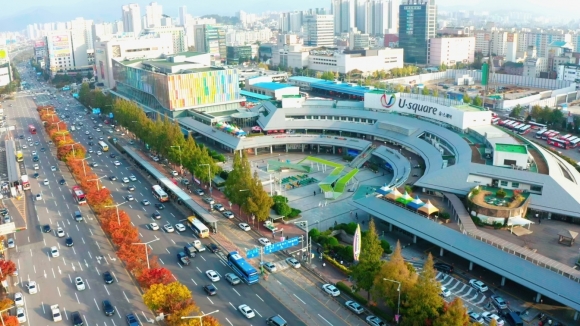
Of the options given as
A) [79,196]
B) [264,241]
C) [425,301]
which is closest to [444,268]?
Answer: [425,301]

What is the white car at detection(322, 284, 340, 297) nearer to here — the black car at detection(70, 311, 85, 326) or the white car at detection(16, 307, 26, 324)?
the black car at detection(70, 311, 85, 326)

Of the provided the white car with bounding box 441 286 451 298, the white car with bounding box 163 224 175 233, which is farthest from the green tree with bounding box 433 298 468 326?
the white car with bounding box 163 224 175 233

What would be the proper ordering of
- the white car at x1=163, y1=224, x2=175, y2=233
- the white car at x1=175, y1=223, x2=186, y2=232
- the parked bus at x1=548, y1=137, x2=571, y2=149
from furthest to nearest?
the parked bus at x1=548, y1=137, x2=571, y2=149, the white car at x1=175, y1=223, x2=186, y2=232, the white car at x1=163, y1=224, x2=175, y2=233

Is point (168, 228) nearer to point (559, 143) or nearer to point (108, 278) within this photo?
point (108, 278)

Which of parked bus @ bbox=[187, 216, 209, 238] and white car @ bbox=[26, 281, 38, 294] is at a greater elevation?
parked bus @ bbox=[187, 216, 209, 238]

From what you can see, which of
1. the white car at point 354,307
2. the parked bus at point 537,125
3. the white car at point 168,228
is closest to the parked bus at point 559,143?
the parked bus at point 537,125

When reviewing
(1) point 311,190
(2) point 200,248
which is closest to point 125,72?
(1) point 311,190
